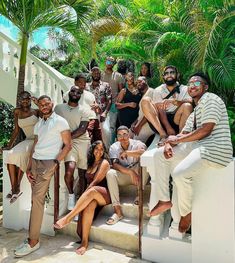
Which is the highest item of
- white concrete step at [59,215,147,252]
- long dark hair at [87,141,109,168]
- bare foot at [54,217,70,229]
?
long dark hair at [87,141,109,168]

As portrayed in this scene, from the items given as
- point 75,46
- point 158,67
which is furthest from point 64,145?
point 158,67

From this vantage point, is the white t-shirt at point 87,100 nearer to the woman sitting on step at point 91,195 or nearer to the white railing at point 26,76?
the woman sitting on step at point 91,195

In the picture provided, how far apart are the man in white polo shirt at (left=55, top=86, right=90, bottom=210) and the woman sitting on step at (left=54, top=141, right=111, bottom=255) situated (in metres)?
0.21

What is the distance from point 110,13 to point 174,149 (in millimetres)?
6651

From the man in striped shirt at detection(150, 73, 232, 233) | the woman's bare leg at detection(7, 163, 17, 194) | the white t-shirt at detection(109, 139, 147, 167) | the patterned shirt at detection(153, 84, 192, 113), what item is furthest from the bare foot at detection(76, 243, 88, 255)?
the patterned shirt at detection(153, 84, 192, 113)

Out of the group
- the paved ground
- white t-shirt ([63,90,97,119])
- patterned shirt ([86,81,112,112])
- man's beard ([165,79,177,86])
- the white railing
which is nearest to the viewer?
the paved ground

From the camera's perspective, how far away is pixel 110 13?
369 inches

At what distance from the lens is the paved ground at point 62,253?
4066 millimetres

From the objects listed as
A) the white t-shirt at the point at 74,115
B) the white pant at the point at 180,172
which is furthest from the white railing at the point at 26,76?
the white pant at the point at 180,172

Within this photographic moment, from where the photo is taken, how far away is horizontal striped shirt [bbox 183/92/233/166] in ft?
11.2

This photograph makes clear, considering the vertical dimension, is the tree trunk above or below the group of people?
above

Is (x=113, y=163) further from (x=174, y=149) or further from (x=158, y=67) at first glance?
(x=158, y=67)

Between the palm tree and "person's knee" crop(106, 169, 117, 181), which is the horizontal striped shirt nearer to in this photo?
"person's knee" crop(106, 169, 117, 181)

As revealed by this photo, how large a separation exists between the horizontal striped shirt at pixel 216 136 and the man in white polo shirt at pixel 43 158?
6.04 feet
